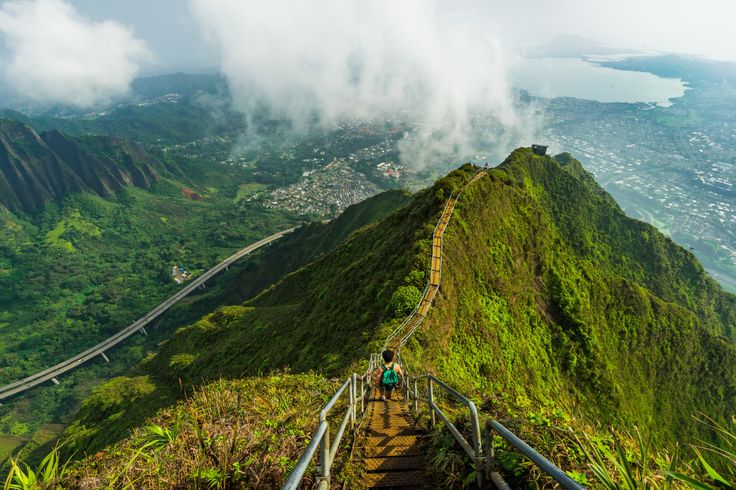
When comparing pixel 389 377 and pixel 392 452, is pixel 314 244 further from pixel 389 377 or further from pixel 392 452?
pixel 392 452

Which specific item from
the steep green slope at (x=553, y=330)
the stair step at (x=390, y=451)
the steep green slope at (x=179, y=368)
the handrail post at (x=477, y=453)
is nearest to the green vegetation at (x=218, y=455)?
the stair step at (x=390, y=451)

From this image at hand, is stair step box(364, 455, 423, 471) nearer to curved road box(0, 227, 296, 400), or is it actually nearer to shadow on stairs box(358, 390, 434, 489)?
shadow on stairs box(358, 390, 434, 489)

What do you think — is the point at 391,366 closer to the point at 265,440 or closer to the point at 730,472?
the point at 265,440

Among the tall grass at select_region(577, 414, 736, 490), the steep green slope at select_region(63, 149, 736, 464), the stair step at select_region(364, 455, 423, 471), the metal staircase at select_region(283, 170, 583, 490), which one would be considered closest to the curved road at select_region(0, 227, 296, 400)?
the steep green slope at select_region(63, 149, 736, 464)

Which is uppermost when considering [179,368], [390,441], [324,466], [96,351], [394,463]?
[324,466]

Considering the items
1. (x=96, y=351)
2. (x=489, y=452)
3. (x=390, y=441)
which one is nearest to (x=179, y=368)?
(x=390, y=441)

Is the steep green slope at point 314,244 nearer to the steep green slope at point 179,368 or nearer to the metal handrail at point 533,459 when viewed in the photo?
the steep green slope at point 179,368
